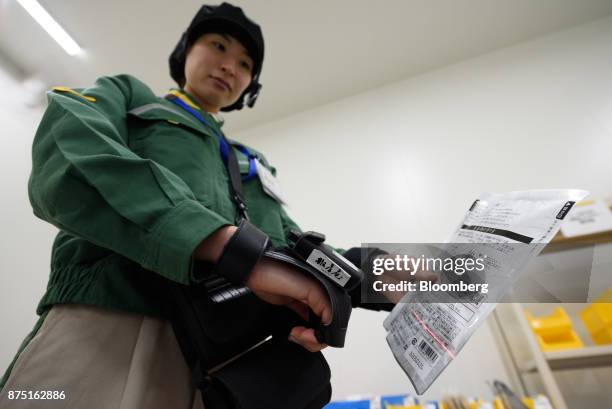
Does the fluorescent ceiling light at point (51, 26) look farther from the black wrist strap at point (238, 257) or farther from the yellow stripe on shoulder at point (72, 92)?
the black wrist strap at point (238, 257)

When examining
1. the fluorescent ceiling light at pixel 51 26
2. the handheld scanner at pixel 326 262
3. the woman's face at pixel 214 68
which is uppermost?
the fluorescent ceiling light at pixel 51 26

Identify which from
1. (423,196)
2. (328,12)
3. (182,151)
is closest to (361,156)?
(423,196)

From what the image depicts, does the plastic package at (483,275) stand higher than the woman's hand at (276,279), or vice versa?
the plastic package at (483,275)

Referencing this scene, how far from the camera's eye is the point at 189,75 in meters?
0.70

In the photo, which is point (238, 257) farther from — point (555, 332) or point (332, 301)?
point (555, 332)

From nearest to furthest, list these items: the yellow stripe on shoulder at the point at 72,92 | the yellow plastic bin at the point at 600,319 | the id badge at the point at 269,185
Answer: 1. the yellow stripe on shoulder at the point at 72,92
2. the id badge at the point at 269,185
3. the yellow plastic bin at the point at 600,319

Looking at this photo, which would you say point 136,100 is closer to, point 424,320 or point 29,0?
point 424,320

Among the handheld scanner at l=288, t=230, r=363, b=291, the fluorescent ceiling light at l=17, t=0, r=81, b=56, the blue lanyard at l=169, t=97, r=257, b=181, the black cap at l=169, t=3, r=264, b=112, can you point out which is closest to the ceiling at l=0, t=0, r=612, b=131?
the fluorescent ceiling light at l=17, t=0, r=81, b=56

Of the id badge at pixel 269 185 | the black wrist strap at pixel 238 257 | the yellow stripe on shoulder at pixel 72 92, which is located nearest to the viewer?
the black wrist strap at pixel 238 257

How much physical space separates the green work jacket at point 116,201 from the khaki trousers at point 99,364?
0.07ft

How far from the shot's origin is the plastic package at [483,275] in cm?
32

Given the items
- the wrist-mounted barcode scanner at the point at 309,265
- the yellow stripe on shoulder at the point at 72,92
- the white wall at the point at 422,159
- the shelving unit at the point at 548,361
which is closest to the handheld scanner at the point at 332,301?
the wrist-mounted barcode scanner at the point at 309,265

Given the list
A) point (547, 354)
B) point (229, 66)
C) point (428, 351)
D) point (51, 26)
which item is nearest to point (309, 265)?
point (428, 351)

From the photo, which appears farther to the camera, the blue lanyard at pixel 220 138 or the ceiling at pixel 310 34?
the ceiling at pixel 310 34
